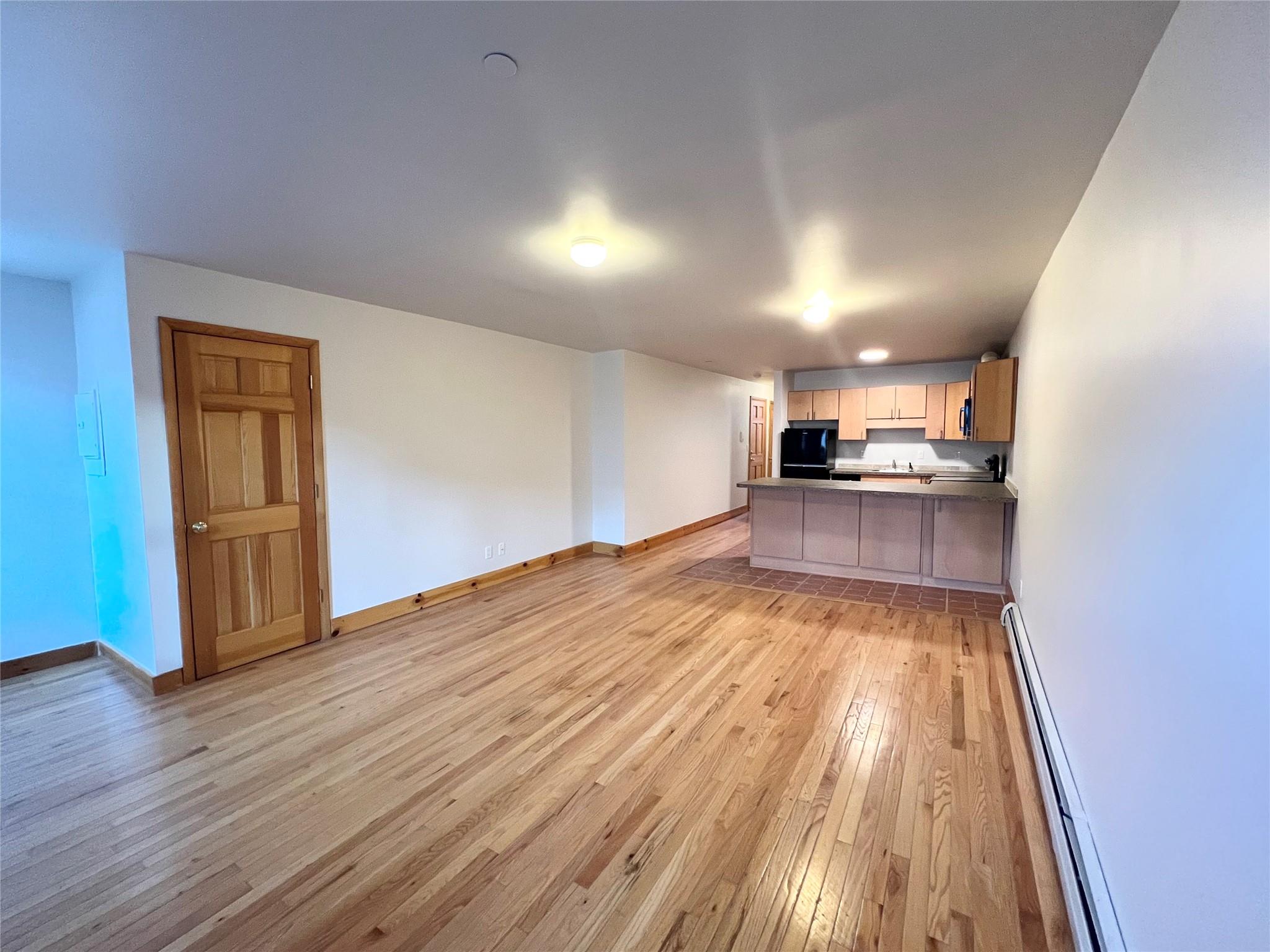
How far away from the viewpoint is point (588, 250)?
8.49ft

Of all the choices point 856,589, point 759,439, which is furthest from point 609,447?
point 759,439

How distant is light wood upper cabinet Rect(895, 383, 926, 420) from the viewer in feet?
22.3

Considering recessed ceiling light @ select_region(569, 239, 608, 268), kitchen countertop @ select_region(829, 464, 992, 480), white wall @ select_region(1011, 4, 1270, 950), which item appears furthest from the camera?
kitchen countertop @ select_region(829, 464, 992, 480)

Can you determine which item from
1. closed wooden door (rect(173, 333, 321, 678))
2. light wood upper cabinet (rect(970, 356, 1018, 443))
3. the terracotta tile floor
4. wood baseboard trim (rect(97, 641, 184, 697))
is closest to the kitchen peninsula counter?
the terracotta tile floor

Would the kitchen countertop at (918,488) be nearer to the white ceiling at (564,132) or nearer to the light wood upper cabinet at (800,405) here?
the white ceiling at (564,132)

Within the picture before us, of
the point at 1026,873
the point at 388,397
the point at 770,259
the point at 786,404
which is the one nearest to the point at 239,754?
the point at 388,397

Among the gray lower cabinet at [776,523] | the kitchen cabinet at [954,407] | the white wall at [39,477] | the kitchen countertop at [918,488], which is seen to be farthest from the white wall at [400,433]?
the kitchen cabinet at [954,407]

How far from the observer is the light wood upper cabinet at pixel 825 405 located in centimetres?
741

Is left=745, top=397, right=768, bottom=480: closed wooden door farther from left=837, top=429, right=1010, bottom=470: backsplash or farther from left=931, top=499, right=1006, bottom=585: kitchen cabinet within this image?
left=931, top=499, right=1006, bottom=585: kitchen cabinet

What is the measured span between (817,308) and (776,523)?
2.45 metres

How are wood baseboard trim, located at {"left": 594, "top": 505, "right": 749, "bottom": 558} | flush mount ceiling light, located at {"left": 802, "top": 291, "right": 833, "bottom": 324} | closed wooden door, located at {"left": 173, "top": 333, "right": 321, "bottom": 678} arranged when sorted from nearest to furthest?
1. closed wooden door, located at {"left": 173, "top": 333, "right": 321, "bottom": 678}
2. flush mount ceiling light, located at {"left": 802, "top": 291, "right": 833, "bottom": 324}
3. wood baseboard trim, located at {"left": 594, "top": 505, "right": 749, "bottom": 558}

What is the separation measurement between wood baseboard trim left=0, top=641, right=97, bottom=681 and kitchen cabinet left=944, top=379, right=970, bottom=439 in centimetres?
855

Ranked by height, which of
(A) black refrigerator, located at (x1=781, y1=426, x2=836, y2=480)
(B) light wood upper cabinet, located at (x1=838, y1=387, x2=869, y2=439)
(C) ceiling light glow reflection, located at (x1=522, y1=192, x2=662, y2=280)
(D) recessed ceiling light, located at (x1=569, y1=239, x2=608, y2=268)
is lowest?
(A) black refrigerator, located at (x1=781, y1=426, x2=836, y2=480)

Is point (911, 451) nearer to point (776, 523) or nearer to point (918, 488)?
point (918, 488)
